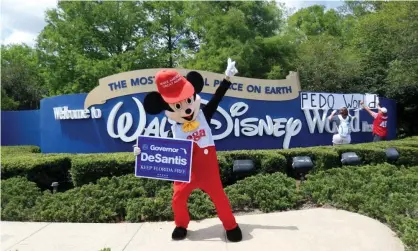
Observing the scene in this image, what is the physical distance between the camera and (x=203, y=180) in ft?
16.6

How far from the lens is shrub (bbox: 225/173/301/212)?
6.30 meters

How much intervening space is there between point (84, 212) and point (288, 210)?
9.97ft

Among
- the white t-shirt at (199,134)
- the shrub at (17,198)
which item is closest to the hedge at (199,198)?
the shrub at (17,198)

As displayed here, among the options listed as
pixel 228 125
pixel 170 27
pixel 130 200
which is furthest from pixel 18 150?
pixel 170 27

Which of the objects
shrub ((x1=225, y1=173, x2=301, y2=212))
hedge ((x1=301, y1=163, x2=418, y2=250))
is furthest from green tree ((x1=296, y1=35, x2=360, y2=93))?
shrub ((x1=225, y1=173, x2=301, y2=212))

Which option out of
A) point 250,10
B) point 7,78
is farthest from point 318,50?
point 7,78

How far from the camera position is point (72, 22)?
92.9 feet

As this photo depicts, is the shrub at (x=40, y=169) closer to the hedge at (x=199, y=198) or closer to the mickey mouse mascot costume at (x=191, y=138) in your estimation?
the hedge at (x=199, y=198)

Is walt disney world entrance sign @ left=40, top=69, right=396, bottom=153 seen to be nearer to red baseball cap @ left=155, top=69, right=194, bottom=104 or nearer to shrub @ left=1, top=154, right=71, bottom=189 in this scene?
shrub @ left=1, top=154, right=71, bottom=189

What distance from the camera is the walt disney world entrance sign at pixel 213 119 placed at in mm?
10609

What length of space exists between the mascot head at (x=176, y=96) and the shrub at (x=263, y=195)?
1941mm

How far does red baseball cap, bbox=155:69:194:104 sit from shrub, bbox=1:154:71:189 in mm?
4404

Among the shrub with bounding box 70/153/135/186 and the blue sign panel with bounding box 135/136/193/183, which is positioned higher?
the blue sign panel with bounding box 135/136/193/183

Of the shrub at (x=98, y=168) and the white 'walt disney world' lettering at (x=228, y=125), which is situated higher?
the white 'walt disney world' lettering at (x=228, y=125)
